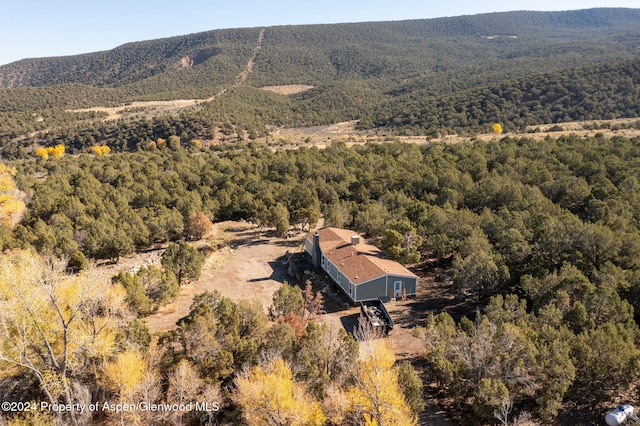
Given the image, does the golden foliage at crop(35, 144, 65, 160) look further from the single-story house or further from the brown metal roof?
the single-story house

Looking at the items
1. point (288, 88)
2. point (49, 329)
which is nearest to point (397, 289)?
point (49, 329)

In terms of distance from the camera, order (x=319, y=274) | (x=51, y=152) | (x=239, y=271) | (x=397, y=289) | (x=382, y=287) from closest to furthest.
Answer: (x=382, y=287)
(x=397, y=289)
(x=319, y=274)
(x=239, y=271)
(x=51, y=152)

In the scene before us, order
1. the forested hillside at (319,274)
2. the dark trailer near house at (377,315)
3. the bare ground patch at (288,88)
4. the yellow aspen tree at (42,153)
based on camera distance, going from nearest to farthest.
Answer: the forested hillside at (319,274) < the dark trailer near house at (377,315) < the yellow aspen tree at (42,153) < the bare ground patch at (288,88)

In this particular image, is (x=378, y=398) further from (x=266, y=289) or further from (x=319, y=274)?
(x=319, y=274)

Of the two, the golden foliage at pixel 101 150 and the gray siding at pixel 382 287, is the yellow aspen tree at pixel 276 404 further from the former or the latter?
the golden foliage at pixel 101 150

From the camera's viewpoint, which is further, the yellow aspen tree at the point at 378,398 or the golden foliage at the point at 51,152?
the golden foliage at the point at 51,152

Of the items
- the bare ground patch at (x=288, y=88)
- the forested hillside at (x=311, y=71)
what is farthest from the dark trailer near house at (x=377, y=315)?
the bare ground patch at (x=288, y=88)
